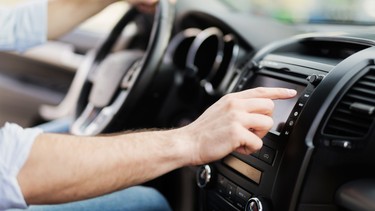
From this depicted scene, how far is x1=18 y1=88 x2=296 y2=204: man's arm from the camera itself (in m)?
0.80

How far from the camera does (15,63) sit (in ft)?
9.93

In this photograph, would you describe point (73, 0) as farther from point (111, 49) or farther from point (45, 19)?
point (111, 49)

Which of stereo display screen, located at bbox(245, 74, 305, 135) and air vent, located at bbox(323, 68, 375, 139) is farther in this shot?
stereo display screen, located at bbox(245, 74, 305, 135)

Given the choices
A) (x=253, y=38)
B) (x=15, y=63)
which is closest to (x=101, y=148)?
(x=253, y=38)

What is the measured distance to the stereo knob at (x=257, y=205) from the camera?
928mm

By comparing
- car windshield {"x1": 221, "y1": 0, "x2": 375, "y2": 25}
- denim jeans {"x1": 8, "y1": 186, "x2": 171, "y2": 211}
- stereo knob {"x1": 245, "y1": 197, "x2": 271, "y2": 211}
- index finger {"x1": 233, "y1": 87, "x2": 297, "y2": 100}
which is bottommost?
denim jeans {"x1": 8, "y1": 186, "x2": 171, "y2": 211}

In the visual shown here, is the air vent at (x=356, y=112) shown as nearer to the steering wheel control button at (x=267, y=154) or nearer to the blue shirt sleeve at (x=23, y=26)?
the steering wheel control button at (x=267, y=154)

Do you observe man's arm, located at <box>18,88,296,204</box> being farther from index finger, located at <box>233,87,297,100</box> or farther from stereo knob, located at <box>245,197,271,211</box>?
stereo knob, located at <box>245,197,271,211</box>

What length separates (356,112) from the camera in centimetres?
87

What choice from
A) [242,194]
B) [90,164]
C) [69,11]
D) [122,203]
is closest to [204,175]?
[242,194]

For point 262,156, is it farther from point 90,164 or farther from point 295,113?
point 90,164

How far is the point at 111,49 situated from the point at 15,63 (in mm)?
1483

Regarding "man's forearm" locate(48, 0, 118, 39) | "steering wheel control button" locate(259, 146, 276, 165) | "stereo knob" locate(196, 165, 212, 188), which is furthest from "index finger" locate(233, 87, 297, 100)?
"man's forearm" locate(48, 0, 118, 39)

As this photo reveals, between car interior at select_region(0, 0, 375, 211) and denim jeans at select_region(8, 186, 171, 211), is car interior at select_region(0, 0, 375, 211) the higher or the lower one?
the higher one
